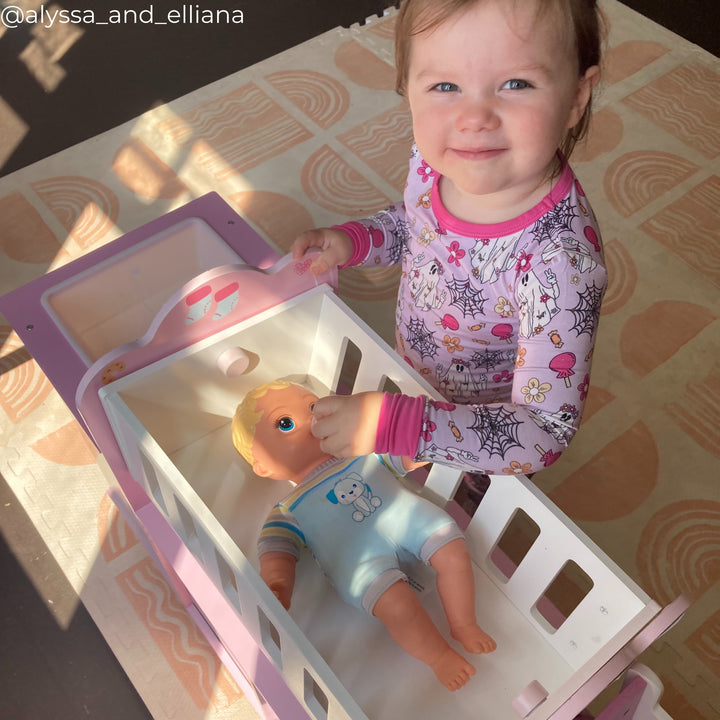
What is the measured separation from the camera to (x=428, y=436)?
82 cm

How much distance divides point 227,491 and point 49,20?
1.64 meters

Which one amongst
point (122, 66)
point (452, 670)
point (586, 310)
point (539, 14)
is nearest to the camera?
point (539, 14)

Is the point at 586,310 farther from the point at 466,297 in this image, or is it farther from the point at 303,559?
the point at 303,559

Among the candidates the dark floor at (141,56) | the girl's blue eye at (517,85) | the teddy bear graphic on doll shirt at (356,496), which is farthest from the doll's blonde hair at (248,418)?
the dark floor at (141,56)

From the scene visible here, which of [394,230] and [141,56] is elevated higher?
[394,230]

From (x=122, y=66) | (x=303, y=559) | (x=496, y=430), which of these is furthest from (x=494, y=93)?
(x=122, y=66)

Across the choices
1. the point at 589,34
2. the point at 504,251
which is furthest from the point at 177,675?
the point at 589,34

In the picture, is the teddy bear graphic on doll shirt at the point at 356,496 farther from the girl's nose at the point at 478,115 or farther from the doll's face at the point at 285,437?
the girl's nose at the point at 478,115

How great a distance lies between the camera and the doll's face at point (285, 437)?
1022mm

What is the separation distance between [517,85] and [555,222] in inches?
6.2

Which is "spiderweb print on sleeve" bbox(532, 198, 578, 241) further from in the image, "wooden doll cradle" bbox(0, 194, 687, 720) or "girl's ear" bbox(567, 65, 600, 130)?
"wooden doll cradle" bbox(0, 194, 687, 720)

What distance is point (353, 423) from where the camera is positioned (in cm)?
84

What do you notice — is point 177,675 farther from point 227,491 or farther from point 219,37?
point 219,37

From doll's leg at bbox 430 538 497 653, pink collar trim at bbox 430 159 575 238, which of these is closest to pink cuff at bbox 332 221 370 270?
pink collar trim at bbox 430 159 575 238
